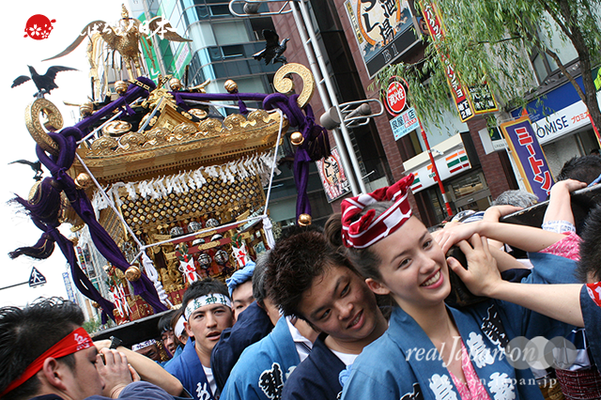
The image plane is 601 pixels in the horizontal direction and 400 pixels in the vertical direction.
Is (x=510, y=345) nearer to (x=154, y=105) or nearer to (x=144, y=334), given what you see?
(x=144, y=334)

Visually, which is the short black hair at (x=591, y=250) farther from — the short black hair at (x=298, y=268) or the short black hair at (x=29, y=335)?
the short black hair at (x=29, y=335)

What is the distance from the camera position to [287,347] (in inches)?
90.4

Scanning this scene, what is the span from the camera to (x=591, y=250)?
59.1 inches

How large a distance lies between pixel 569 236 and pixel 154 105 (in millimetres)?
4500

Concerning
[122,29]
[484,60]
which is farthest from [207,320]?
[484,60]

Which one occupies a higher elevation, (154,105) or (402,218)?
(154,105)

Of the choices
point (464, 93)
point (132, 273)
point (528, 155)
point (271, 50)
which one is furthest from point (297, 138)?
point (464, 93)

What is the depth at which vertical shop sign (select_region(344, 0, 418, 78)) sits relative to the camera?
15.3 meters

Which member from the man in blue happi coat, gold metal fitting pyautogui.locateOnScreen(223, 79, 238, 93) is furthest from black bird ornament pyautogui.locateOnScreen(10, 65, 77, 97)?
the man in blue happi coat

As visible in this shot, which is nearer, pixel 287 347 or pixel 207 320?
pixel 287 347

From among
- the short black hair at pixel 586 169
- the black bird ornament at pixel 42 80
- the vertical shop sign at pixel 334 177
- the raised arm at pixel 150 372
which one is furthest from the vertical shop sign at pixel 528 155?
the vertical shop sign at pixel 334 177

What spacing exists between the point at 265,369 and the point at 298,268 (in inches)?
25.2

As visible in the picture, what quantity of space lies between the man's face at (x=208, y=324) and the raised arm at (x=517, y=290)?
1.95 meters

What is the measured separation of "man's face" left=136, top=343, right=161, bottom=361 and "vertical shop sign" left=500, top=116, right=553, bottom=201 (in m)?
7.31
